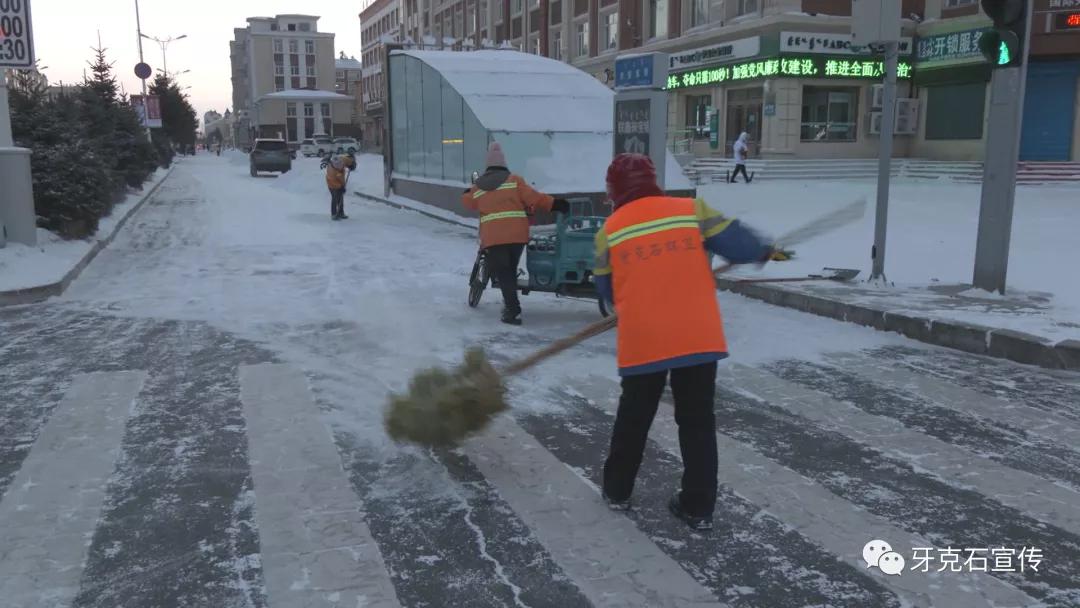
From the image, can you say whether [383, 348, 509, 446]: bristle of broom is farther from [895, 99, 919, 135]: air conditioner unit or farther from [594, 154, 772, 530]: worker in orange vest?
[895, 99, 919, 135]: air conditioner unit

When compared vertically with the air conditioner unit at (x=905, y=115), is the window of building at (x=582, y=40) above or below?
above

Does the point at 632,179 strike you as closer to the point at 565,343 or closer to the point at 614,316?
the point at 614,316

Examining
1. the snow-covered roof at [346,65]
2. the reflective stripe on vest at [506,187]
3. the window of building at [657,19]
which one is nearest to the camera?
the reflective stripe on vest at [506,187]

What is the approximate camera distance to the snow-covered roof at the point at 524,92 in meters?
19.1

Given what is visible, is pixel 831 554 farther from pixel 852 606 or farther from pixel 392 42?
pixel 392 42

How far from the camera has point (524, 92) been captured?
65.9 feet

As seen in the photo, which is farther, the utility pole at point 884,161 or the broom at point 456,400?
the utility pole at point 884,161

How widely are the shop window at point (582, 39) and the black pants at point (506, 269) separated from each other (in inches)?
1548

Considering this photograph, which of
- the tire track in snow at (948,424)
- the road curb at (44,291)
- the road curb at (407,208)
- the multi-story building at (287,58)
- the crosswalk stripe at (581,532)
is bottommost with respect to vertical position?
the crosswalk stripe at (581,532)

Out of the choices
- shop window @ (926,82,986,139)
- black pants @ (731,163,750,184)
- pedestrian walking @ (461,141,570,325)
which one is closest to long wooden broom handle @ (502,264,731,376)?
pedestrian walking @ (461,141,570,325)

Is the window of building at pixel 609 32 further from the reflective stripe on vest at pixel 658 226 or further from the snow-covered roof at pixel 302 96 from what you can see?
the snow-covered roof at pixel 302 96

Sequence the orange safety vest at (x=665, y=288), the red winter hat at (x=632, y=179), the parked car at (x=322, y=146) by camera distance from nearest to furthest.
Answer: the orange safety vest at (x=665, y=288)
the red winter hat at (x=632, y=179)
the parked car at (x=322, y=146)

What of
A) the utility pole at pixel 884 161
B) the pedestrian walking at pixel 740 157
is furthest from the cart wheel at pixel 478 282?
the pedestrian walking at pixel 740 157

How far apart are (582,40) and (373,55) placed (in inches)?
2381
